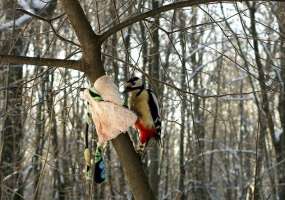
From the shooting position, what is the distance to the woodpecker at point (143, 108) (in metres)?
2.16

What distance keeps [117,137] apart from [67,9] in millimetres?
587

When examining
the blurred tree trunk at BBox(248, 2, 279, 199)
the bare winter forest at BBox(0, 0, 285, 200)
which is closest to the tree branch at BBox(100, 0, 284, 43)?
the bare winter forest at BBox(0, 0, 285, 200)

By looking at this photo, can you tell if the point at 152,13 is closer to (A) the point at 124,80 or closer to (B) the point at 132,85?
(B) the point at 132,85

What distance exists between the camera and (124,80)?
5902 millimetres

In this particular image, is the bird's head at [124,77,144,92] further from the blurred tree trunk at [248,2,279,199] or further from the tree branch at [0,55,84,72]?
the blurred tree trunk at [248,2,279,199]

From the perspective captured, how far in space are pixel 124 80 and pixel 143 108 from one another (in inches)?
148

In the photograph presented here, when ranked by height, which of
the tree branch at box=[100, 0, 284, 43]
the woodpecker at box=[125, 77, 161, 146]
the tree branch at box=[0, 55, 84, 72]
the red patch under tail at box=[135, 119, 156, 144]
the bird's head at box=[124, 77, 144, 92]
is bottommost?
the red patch under tail at box=[135, 119, 156, 144]

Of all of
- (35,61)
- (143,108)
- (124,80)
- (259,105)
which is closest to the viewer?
(35,61)

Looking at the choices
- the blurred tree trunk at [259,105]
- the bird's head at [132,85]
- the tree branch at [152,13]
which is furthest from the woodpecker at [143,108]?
the blurred tree trunk at [259,105]

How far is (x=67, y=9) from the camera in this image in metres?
2.14

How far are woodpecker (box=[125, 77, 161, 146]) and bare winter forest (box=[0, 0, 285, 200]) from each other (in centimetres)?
16

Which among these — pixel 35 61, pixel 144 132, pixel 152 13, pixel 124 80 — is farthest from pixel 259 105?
pixel 35 61

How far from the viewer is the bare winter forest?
2.14 m

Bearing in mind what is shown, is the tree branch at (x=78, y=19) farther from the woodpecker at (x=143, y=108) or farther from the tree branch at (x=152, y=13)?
the woodpecker at (x=143, y=108)
